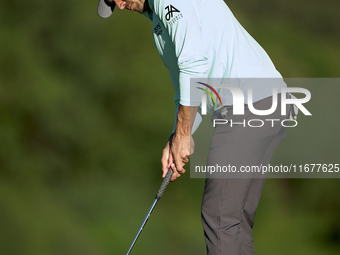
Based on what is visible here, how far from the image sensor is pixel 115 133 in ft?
10.9

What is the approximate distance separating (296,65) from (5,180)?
1.77 meters

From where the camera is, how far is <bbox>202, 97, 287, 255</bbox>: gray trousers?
1.57 m

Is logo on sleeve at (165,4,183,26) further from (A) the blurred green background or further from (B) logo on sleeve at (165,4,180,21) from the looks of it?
(A) the blurred green background

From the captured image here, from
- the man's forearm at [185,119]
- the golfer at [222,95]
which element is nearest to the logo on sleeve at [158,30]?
the golfer at [222,95]

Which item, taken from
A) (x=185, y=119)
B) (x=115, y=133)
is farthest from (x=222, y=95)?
(x=115, y=133)

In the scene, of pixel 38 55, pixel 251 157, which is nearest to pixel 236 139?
pixel 251 157

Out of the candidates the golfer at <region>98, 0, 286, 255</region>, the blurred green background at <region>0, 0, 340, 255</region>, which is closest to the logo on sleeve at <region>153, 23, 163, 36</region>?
the golfer at <region>98, 0, 286, 255</region>

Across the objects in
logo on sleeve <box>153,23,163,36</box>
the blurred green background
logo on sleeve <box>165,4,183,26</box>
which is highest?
logo on sleeve <box>165,4,183,26</box>

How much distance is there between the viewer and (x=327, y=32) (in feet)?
10.8

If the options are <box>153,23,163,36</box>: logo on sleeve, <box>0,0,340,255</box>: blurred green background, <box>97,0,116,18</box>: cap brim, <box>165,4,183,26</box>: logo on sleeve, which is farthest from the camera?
<box>0,0,340,255</box>: blurred green background

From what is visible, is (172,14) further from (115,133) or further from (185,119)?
(115,133)

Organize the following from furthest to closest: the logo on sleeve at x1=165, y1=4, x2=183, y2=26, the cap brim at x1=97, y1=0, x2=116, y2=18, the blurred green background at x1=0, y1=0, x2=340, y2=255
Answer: the blurred green background at x1=0, y1=0, x2=340, y2=255 < the cap brim at x1=97, y1=0, x2=116, y2=18 < the logo on sleeve at x1=165, y1=4, x2=183, y2=26

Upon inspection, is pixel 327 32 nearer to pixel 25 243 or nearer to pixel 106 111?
pixel 106 111

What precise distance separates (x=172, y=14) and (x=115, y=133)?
1.84 meters
